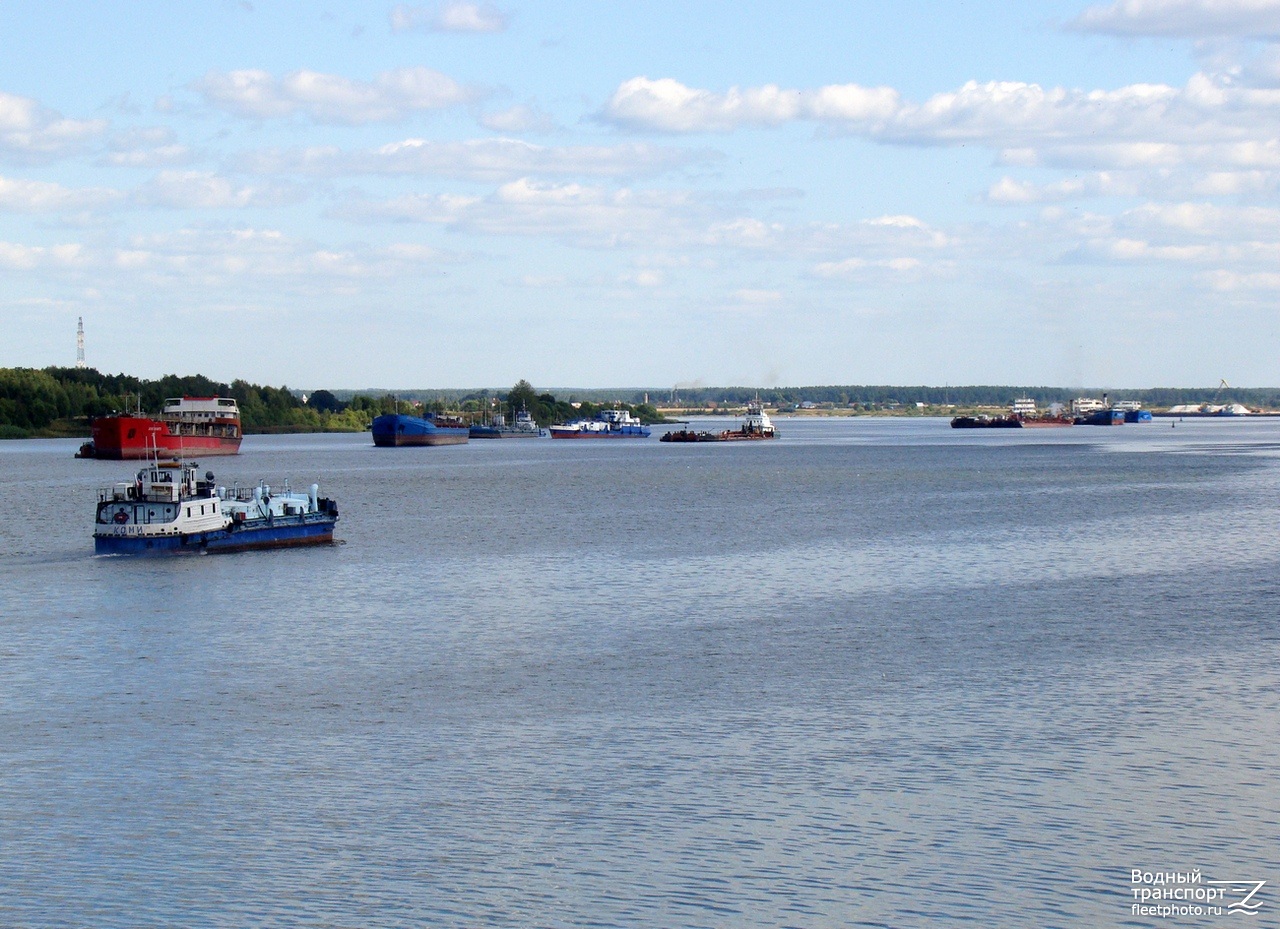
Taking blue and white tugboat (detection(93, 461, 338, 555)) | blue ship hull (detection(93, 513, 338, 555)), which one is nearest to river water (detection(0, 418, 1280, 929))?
blue ship hull (detection(93, 513, 338, 555))

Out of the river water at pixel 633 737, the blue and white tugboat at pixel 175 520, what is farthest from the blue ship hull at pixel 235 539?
the river water at pixel 633 737

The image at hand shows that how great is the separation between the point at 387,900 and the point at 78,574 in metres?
48.5

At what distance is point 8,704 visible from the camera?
3853 cm

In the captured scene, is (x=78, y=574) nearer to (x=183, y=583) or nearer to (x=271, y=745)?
(x=183, y=583)

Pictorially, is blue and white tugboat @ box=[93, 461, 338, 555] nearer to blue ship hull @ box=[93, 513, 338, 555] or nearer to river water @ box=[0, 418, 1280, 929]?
blue ship hull @ box=[93, 513, 338, 555]

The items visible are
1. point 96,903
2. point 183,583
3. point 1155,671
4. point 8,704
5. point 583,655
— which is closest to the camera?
point 96,903

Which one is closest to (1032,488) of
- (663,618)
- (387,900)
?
(663,618)

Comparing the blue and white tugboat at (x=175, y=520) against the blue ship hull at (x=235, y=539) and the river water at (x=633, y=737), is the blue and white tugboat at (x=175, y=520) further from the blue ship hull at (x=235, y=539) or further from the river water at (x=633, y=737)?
the river water at (x=633, y=737)

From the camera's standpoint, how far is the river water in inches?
976

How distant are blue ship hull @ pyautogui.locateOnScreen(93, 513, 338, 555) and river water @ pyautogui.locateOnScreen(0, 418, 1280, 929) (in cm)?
152

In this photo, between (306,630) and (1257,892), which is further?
(306,630)

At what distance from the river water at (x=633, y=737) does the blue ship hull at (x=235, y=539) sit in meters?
1.52

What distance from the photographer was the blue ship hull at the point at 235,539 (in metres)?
73.6

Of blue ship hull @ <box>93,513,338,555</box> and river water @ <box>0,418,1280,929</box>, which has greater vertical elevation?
blue ship hull @ <box>93,513,338,555</box>
